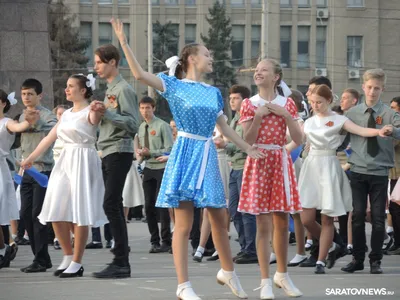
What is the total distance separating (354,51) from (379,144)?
69.0 m

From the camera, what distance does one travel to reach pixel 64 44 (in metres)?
72.1

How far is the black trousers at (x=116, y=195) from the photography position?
11406 mm

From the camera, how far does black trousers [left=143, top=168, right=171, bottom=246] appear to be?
16.3 metres

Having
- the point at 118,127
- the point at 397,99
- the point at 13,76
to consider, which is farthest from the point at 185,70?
the point at 13,76

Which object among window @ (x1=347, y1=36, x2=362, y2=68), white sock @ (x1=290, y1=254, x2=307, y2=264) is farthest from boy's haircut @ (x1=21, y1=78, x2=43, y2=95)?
window @ (x1=347, y1=36, x2=362, y2=68)

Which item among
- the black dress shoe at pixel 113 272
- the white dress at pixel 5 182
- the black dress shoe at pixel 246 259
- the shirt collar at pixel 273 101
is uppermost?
the shirt collar at pixel 273 101

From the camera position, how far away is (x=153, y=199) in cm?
1645

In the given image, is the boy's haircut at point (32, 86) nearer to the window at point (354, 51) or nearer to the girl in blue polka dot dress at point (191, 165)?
the girl in blue polka dot dress at point (191, 165)

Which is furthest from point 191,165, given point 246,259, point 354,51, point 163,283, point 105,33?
point 354,51

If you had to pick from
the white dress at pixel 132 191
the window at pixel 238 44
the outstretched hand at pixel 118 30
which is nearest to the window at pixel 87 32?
the window at pixel 238 44

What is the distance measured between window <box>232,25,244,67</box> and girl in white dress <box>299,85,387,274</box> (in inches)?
2680

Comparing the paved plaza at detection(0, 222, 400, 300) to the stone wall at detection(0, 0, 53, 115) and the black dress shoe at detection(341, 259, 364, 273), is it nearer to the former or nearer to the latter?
the black dress shoe at detection(341, 259, 364, 273)

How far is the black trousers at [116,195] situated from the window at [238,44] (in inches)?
2729

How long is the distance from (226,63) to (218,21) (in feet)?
9.29
